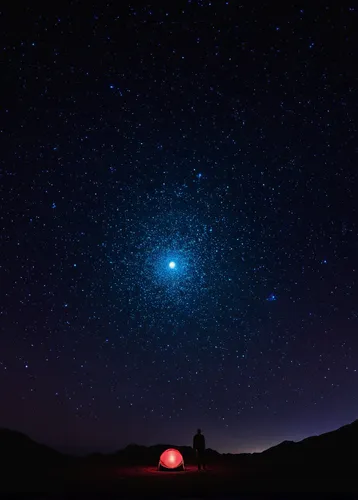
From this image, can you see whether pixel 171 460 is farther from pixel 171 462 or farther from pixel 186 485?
pixel 186 485

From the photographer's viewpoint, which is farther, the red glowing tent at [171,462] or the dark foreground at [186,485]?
the red glowing tent at [171,462]

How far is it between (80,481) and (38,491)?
163 centimetres

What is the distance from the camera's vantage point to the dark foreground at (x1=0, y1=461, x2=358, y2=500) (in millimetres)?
8086

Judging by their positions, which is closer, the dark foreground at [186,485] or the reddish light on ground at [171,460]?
the dark foreground at [186,485]

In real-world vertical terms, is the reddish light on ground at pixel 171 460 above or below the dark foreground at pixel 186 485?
above

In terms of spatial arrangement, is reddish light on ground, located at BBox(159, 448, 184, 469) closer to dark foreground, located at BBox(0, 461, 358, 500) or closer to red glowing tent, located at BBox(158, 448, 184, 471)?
red glowing tent, located at BBox(158, 448, 184, 471)

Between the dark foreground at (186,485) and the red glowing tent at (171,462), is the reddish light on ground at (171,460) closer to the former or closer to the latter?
the red glowing tent at (171,462)

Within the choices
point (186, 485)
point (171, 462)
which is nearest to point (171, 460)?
point (171, 462)

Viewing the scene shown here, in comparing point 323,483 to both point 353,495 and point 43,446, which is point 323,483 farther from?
point 43,446

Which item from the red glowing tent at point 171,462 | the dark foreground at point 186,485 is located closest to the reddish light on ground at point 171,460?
the red glowing tent at point 171,462

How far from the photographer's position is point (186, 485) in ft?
31.6

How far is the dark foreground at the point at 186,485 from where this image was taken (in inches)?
318

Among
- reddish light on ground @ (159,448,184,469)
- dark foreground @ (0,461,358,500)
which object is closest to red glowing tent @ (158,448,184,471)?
reddish light on ground @ (159,448,184,469)

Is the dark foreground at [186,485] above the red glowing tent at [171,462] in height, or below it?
below
